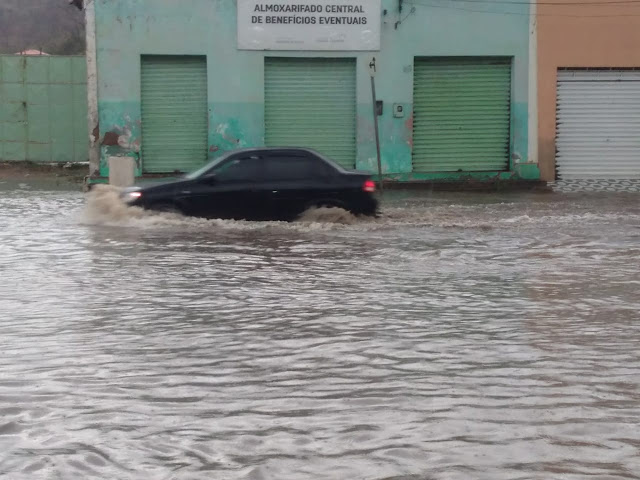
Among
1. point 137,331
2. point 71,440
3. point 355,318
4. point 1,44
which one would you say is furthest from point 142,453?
point 1,44

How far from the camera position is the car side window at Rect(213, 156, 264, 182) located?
53.6ft

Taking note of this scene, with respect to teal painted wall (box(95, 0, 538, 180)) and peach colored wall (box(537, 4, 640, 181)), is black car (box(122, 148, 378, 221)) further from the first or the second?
peach colored wall (box(537, 4, 640, 181))

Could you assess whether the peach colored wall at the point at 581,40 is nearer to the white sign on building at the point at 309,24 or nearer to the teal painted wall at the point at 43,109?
the white sign on building at the point at 309,24

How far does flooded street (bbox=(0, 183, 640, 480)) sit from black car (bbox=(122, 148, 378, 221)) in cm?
153

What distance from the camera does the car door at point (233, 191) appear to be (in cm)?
1622

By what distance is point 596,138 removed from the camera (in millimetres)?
26578

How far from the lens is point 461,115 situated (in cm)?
2614

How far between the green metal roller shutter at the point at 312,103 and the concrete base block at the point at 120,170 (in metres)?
3.98

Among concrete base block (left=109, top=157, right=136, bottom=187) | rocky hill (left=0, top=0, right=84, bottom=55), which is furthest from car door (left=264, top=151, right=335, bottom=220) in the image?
rocky hill (left=0, top=0, right=84, bottom=55)

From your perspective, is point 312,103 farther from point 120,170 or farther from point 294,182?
point 294,182

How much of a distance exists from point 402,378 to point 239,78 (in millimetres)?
19263

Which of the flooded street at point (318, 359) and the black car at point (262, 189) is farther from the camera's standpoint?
the black car at point (262, 189)

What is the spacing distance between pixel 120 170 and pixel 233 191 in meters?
7.55

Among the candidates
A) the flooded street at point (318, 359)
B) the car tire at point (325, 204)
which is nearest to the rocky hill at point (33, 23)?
the car tire at point (325, 204)
